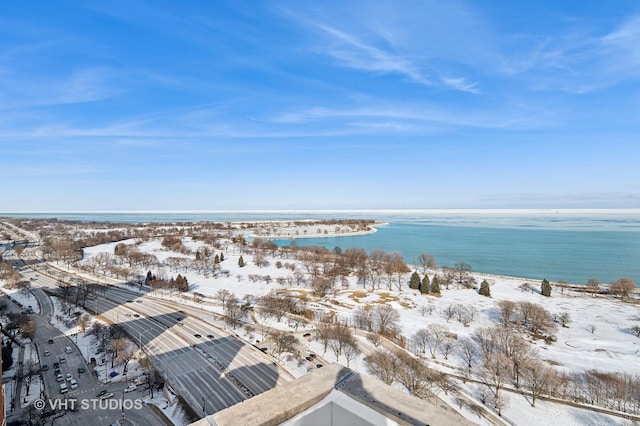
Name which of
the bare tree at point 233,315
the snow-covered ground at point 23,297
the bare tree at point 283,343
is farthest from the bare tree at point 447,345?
the snow-covered ground at point 23,297

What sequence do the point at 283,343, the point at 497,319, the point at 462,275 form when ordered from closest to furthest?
1. the point at 283,343
2. the point at 497,319
3. the point at 462,275

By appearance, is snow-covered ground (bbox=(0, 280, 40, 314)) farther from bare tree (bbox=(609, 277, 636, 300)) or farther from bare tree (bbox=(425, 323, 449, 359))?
bare tree (bbox=(609, 277, 636, 300))

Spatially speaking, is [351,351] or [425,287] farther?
[425,287]

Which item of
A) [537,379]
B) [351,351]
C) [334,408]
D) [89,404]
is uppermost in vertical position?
[334,408]

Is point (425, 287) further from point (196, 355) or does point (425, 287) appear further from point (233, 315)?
point (196, 355)

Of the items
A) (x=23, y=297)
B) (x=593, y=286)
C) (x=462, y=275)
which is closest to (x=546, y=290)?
(x=593, y=286)

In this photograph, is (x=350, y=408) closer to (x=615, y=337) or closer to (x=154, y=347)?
(x=154, y=347)

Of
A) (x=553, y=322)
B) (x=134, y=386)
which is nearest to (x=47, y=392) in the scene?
(x=134, y=386)
